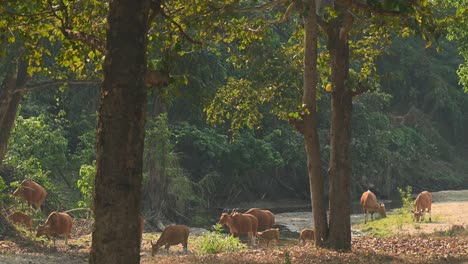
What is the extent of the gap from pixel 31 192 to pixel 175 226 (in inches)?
207

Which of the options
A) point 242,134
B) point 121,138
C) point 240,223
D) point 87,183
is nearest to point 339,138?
point 121,138

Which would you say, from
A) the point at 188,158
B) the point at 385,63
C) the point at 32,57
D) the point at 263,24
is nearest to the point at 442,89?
the point at 385,63

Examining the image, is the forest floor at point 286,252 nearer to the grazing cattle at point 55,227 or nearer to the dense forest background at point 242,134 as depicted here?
the grazing cattle at point 55,227

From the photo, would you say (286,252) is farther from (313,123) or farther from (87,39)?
(87,39)

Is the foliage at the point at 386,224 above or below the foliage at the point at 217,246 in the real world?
above

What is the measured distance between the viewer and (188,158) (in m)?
39.9

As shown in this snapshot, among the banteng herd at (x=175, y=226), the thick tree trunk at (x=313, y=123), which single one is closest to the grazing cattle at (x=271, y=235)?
the banteng herd at (x=175, y=226)

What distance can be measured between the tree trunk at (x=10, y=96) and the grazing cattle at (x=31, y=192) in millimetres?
3721

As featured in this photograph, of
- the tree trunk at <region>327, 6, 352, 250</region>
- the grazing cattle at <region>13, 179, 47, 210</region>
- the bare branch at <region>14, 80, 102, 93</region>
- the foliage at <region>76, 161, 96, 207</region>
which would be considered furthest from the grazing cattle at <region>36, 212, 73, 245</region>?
the tree trunk at <region>327, 6, 352, 250</region>

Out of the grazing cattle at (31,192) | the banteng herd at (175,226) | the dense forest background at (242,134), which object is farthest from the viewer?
the grazing cattle at (31,192)

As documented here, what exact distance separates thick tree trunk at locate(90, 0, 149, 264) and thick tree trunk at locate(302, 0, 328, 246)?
28.0ft

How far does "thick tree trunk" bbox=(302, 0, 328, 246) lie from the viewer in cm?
1627

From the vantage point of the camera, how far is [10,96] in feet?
64.4

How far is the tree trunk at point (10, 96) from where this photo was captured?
19.6 meters
